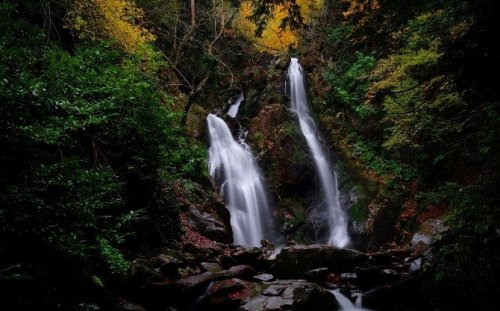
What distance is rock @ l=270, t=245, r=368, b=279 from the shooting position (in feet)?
27.7

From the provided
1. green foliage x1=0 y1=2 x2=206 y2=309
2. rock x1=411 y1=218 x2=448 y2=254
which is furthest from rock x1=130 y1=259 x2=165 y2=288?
rock x1=411 y1=218 x2=448 y2=254

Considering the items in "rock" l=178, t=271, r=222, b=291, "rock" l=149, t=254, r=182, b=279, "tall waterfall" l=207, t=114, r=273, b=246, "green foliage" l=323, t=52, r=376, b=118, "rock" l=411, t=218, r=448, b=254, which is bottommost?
"rock" l=178, t=271, r=222, b=291

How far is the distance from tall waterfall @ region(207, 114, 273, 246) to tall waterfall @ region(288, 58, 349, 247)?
278 centimetres

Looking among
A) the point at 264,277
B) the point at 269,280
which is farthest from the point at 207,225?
the point at 269,280

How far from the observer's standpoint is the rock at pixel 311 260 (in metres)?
8.44

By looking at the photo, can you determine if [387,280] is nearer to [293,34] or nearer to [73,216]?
[73,216]

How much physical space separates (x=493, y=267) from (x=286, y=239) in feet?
36.4

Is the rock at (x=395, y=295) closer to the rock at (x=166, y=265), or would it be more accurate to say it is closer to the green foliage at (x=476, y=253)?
the green foliage at (x=476, y=253)

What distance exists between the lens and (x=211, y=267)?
7.55m

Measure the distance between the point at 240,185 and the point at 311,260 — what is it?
7.04 meters

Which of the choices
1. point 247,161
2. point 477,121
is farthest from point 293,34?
point 477,121

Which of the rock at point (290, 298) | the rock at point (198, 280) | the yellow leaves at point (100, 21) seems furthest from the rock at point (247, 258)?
the yellow leaves at point (100, 21)

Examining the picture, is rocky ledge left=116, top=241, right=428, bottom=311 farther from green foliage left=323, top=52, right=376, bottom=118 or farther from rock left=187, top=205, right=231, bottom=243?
green foliage left=323, top=52, right=376, bottom=118

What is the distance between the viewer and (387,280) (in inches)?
315
